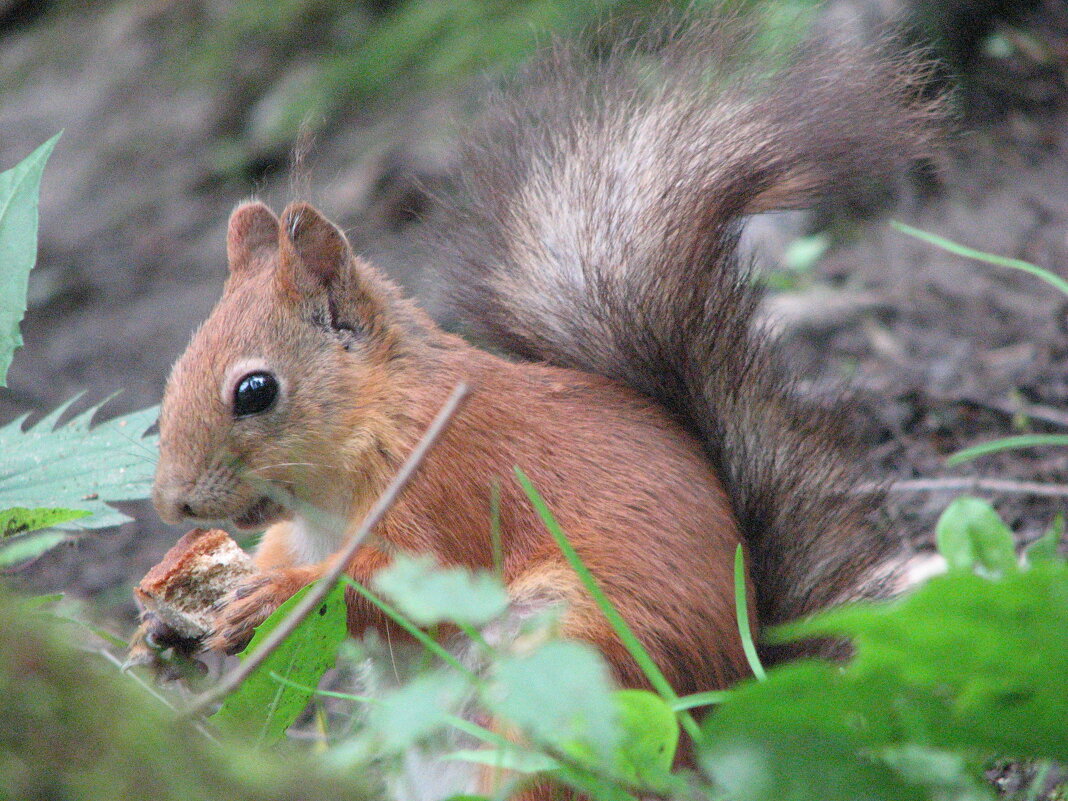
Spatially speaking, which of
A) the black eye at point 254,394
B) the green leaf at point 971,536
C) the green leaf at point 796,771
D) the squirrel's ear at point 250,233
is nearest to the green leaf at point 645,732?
the green leaf at point 796,771

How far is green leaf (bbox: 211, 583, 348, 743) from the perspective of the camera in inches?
52.2

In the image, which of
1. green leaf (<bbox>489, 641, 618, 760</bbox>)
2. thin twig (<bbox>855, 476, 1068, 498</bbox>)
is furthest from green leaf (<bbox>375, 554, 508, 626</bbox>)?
thin twig (<bbox>855, 476, 1068, 498</bbox>)

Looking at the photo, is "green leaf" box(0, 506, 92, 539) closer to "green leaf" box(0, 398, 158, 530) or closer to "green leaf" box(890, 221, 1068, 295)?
"green leaf" box(0, 398, 158, 530)

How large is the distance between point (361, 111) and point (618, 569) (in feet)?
12.2

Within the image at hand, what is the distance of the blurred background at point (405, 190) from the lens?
2.67 metres

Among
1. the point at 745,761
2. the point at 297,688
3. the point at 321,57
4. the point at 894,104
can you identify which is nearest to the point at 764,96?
the point at 894,104

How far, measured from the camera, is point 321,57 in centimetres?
505

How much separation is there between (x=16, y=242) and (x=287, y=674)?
743mm

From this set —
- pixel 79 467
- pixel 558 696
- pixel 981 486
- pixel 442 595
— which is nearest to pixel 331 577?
pixel 442 595

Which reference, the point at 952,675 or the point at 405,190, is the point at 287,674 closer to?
the point at 952,675

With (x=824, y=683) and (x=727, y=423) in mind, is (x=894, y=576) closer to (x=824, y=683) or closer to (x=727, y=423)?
(x=727, y=423)

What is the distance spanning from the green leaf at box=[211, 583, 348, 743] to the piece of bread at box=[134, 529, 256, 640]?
0.94 feet

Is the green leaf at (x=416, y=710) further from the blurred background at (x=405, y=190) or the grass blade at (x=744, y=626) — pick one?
the blurred background at (x=405, y=190)

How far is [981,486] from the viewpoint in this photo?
2.27 m
